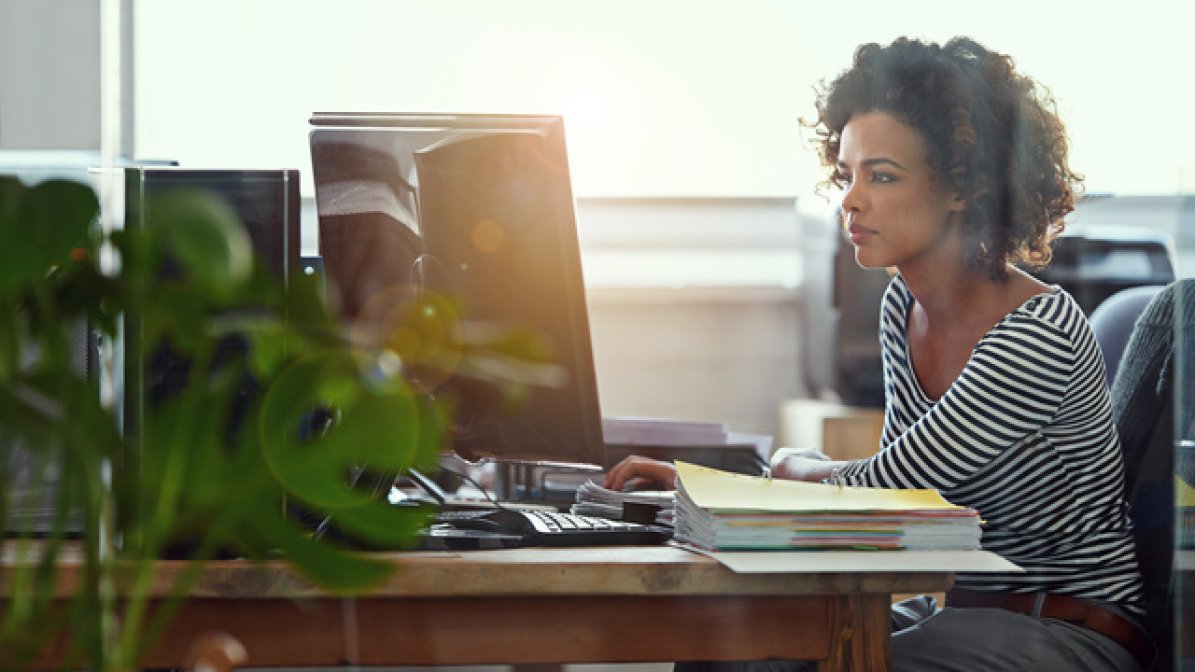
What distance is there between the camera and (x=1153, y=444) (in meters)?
1.54

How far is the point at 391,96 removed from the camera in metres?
3.31

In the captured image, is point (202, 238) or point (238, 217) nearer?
point (202, 238)

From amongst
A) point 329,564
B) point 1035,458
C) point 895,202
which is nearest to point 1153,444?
point 1035,458

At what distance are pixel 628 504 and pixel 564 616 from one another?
302mm

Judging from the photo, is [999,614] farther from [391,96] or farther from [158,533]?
[391,96]

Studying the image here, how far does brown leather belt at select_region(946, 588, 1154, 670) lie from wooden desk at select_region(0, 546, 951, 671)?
43 centimetres

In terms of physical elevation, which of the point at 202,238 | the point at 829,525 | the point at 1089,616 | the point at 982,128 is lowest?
the point at 1089,616

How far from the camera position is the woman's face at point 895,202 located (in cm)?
162

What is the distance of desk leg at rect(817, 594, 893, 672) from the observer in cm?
102

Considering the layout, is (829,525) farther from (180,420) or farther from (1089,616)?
(180,420)

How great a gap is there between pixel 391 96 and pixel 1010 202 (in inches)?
77.3

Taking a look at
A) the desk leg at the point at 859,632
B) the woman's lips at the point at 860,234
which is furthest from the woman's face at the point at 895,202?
the desk leg at the point at 859,632

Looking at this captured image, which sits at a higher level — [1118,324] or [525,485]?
[1118,324]

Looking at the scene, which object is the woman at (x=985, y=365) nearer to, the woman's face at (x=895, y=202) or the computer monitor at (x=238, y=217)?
the woman's face at (x=895, y=202)
